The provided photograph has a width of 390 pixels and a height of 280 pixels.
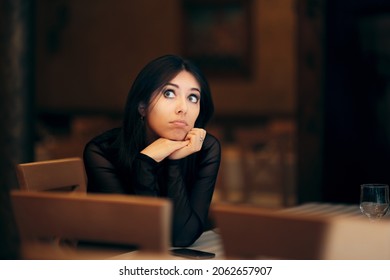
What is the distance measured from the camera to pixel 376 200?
6.54 ft

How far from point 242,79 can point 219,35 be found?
61cm

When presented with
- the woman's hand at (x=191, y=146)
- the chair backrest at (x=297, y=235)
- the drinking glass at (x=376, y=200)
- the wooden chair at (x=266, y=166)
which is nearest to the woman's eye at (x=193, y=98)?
the woman's hand at (x=191, y=146)

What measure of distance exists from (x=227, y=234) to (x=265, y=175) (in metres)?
4.66

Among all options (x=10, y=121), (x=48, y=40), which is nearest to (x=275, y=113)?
(x=48, y=40)

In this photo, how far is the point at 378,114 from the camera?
4.36m

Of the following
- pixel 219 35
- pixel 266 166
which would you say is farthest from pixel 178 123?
pixel 219 35

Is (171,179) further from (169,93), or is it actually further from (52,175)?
(52,175)

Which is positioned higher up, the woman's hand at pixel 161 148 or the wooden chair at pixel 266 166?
Answer: the woman's hand at pixel 161 148

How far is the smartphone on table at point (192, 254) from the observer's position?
164 centimetres

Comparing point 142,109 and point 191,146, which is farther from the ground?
point 142,109

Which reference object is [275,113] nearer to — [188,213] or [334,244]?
[188,213]

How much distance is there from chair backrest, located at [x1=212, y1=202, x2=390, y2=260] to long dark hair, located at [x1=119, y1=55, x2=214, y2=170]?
2.46ft

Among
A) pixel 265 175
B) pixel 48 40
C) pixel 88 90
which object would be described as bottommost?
pixel 265 175

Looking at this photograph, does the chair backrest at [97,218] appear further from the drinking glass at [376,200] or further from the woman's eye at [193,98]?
the drinking glass at [376,200]
